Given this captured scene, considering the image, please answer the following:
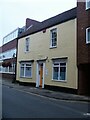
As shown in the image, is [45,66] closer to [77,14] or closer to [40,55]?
[40,55]

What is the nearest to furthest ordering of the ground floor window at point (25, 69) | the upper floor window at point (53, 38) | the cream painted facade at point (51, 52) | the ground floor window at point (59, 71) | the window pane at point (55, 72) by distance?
the cream painted facade at point (51, 52), the ground floor window at point (59, 71), the window pane at point (55, 72), the upper floor window at point (53, 38), the ground floor window at point (25, 69)

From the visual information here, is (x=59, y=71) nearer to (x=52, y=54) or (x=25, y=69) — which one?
(x=52, y=54)

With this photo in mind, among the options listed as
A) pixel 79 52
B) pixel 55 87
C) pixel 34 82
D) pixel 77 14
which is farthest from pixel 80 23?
pixel 34 82

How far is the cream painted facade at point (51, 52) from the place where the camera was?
67.6ft

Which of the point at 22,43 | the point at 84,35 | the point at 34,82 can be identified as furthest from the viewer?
the point at 22,43

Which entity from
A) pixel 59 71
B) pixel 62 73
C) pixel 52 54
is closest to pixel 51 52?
pixel 52 54

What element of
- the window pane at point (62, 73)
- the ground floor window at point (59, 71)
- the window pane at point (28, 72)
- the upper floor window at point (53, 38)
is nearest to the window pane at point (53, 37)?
the upper floor window at point (53, 38)

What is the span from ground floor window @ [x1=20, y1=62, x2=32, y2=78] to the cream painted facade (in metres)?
0.48

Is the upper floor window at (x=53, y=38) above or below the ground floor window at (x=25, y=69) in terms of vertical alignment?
above

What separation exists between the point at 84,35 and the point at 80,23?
1169mm

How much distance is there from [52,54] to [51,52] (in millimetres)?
329

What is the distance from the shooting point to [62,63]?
22.1m

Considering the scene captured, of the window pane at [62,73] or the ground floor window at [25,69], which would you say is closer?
the window pane at [62,73]

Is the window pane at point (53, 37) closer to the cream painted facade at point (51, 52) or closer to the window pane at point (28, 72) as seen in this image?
the cream painted facade at point (51, 52)
